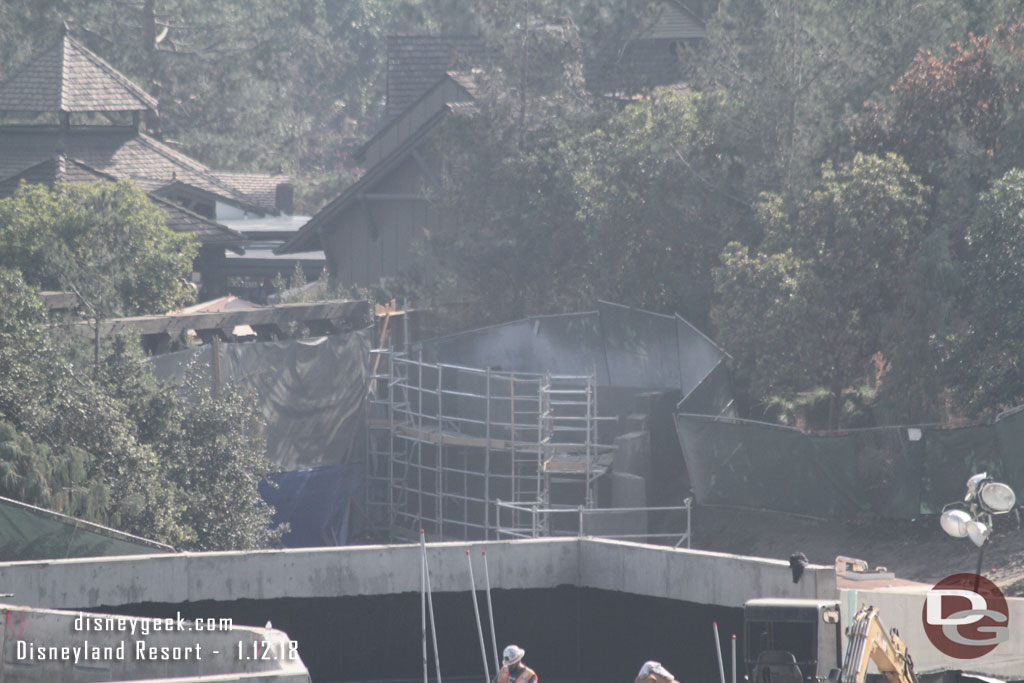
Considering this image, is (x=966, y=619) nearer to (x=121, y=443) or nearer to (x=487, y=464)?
(x=487, y=464)

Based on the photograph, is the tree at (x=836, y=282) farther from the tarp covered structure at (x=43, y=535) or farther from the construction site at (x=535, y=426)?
the tarp covered structure at (x=43, y=535)

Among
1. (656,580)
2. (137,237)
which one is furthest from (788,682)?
(137,237)

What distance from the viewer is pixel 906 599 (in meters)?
14.8

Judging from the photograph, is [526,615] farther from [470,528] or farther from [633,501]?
[470,528]

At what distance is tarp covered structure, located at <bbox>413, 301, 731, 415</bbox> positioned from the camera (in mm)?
23125

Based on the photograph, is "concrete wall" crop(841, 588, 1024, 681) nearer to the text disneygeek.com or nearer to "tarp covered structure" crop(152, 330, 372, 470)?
the text disneygeek.com

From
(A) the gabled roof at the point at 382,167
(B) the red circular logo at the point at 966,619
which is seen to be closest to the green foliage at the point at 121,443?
(B) the red circular logo at the point at 966,619

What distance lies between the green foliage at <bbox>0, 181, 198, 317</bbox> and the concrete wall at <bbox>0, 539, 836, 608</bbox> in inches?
351

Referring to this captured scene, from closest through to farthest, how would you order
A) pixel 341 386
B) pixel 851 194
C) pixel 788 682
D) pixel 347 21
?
pixel 788 682, pixel 851 194, pixel 341 386, pixel 347 21

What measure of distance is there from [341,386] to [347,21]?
205 feet

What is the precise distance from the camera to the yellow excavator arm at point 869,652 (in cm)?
1188

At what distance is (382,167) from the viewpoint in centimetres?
3475

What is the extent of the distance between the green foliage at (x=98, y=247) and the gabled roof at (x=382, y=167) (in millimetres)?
7421

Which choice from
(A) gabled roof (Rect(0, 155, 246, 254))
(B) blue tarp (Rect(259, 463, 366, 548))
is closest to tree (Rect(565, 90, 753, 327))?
(B) blue tarp (Rect(259, 463, 366, 548))
